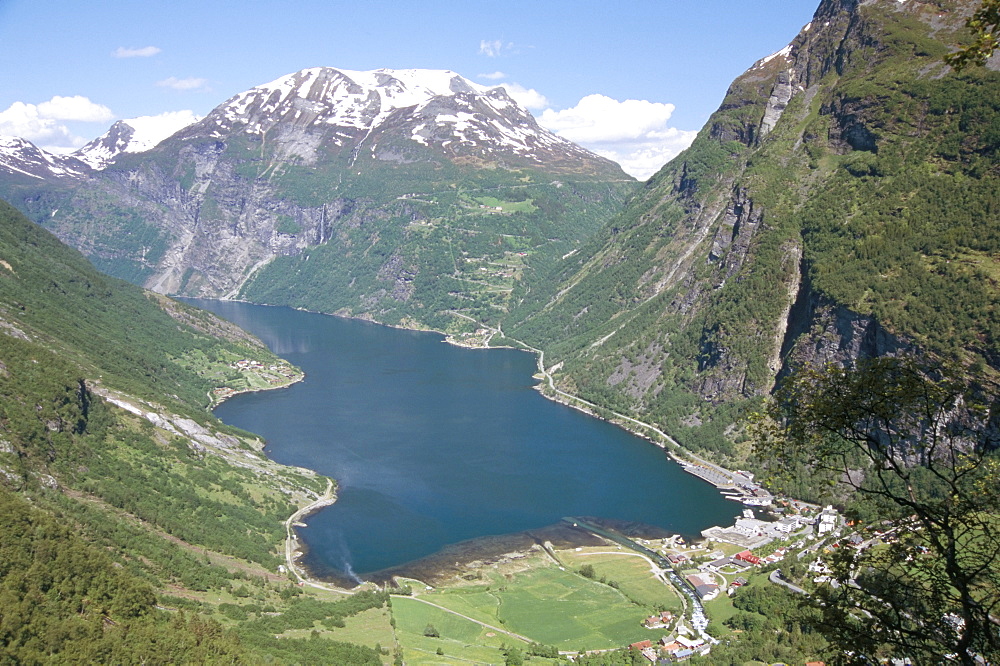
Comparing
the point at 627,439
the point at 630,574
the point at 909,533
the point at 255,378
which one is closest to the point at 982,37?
the point at 909,533

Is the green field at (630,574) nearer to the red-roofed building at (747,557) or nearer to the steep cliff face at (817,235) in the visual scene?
the red-roofed building at (747,557)

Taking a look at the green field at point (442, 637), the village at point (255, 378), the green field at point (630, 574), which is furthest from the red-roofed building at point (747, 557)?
the village at point (255, 378)

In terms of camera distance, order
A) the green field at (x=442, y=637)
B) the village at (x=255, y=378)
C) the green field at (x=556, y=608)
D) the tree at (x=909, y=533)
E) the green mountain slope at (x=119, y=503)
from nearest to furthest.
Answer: the tree at (x=909, y=533), the green mountain slope at (x=119, y=503), the green field at (x=442, y=637), the green field at (x=556, y=608), the village at (x=255, y=378)

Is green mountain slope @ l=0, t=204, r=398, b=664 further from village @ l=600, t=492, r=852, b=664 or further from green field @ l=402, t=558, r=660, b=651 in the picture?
village @ l=600, t=492, r=852, b=664

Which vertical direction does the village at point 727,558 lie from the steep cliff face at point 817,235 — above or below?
below

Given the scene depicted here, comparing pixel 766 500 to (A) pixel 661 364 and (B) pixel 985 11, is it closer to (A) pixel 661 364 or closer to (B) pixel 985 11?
(A) pixel 661 364

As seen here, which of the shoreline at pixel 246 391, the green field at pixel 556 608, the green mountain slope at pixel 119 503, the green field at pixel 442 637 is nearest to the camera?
the green mountain slope at pixel 119 503

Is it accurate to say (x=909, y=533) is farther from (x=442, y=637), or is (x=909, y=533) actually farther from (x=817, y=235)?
(x=817, y=235)
